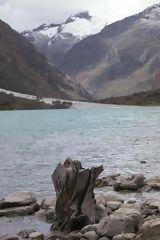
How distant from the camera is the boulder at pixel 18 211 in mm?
23438

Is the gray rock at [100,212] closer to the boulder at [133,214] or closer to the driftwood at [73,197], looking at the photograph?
the driftwood at [73,197]

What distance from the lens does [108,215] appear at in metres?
21.3

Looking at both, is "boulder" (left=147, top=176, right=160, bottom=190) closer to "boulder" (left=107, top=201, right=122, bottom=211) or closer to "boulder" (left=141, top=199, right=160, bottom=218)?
"boulder" (left=141, top=199, right=160, bottom=218)

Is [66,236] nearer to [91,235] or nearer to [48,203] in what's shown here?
[91,235]

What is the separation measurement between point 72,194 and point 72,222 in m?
1.11

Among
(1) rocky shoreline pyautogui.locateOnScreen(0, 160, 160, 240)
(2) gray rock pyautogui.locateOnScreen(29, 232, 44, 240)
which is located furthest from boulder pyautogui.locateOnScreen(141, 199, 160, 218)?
(2) gray rock pyautogui.locateOnScreen(29, 232, 44, 240)

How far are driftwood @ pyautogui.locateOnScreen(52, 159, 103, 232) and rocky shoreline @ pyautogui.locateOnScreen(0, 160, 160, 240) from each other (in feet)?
1.10

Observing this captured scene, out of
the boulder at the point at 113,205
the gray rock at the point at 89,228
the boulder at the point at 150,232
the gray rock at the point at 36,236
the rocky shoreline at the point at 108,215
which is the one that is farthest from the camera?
the boulder at the point at 113,205

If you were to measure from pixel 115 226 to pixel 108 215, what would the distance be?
2927 millimetres

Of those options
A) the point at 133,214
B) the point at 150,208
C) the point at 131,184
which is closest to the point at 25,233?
the point at 133,214

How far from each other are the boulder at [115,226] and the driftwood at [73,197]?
1.46 meters

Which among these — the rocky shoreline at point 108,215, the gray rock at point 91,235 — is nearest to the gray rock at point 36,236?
the rocky shoreline at point 108,215

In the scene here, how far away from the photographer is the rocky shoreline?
17.9m

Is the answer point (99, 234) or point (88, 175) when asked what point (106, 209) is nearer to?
point (88, 175)
